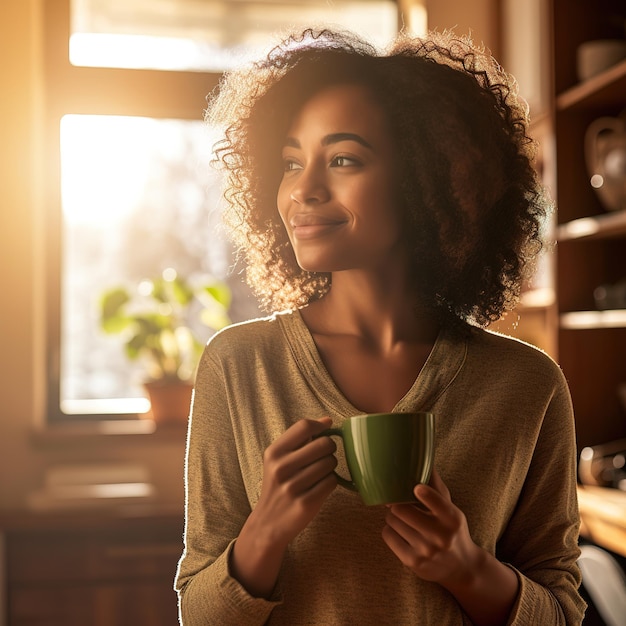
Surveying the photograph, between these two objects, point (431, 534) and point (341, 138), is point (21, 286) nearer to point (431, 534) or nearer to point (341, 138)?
point (341, 138)

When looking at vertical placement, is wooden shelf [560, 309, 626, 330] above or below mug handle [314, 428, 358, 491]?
above

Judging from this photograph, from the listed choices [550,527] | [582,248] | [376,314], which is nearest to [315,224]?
[376,314]

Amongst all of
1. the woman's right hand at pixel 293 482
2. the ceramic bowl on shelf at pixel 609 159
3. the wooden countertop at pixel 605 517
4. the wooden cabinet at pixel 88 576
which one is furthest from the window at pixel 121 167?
the woman's right hand at pixel 293 482

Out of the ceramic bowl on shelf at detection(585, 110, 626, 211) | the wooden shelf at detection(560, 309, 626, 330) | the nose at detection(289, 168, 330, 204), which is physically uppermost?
the ceramic bowl on shelf at detection(585, 110, 626, 211)

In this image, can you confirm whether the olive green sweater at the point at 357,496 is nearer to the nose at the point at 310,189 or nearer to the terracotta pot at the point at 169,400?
the nose at the point at 310,189

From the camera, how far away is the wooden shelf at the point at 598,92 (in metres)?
2.40

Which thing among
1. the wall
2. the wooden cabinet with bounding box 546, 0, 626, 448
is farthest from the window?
the wooden cabinet with bounding box 546, 0, 626, 448

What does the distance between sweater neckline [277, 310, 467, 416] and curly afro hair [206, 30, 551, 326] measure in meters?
0.06

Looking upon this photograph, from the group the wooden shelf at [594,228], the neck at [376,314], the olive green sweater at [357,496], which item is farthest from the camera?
the wooden shelf at [594,228]

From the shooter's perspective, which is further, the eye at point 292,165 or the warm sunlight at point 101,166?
the warm sunlight at point 101,166

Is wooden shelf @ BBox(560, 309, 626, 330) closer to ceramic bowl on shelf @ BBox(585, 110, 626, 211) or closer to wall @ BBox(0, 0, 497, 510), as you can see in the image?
ceramic bowl on shelf @ BBox(585, 110, 626, 211)

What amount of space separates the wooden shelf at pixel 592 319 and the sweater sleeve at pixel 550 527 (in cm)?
152

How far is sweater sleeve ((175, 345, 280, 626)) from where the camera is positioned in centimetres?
77

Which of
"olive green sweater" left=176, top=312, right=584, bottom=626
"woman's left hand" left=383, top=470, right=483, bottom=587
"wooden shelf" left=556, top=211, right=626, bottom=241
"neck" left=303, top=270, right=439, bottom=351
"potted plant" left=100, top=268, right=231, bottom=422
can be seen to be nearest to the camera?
"woman's left hand" left=383, top=470, right=483, bottom=587
